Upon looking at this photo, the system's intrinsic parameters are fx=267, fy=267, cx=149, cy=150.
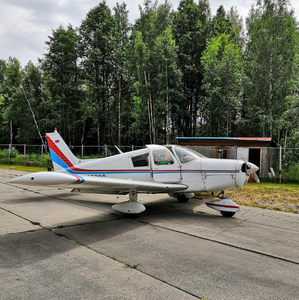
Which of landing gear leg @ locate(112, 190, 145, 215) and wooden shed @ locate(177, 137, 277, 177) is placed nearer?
landing gear leg @ locate(112, 190, 145, 215)

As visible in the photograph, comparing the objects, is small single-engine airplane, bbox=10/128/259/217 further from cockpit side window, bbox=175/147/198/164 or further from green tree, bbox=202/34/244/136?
green tree, bbox=202/34/244/136

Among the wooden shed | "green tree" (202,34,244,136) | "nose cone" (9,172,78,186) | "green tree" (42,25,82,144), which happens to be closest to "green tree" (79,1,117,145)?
"green tree" (42,25,82,144)

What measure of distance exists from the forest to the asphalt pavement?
1826cm

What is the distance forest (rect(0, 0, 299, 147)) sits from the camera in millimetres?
23672

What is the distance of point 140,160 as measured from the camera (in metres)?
7.66

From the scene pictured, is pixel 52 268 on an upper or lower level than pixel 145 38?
lower

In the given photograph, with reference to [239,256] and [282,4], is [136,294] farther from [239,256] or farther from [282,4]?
[282,4]

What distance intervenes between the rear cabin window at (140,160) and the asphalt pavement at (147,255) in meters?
1.37

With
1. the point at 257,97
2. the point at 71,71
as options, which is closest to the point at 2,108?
the point at 71,71

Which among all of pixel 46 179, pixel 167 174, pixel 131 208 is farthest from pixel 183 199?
pixel 46 179

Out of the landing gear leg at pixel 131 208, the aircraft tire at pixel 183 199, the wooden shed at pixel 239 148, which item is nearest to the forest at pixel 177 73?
the wooden shed at pixel 239 148

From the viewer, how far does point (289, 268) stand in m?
3.77

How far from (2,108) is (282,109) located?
142 feet

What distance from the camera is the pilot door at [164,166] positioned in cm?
728
